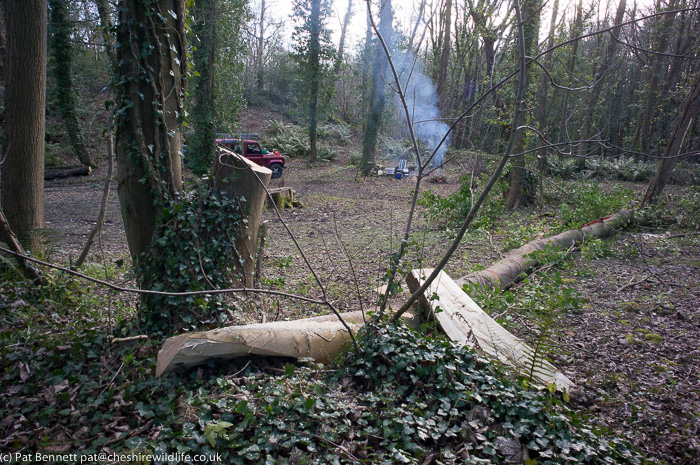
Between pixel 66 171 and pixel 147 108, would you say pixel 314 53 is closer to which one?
pixel 66 171

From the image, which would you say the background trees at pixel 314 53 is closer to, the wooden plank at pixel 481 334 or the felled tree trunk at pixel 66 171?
the felled tree trunk at pixel 66 171

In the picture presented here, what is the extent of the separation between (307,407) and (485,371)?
4.12 ft

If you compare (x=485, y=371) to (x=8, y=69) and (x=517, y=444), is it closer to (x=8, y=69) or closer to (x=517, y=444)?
(x=517, y=444)

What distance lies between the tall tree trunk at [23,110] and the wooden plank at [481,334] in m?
4.50

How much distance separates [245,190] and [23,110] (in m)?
3.02

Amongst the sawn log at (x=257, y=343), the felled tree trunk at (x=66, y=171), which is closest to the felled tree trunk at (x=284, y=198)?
the sawn log at (x=257, y=343)

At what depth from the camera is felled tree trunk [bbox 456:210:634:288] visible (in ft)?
16.2

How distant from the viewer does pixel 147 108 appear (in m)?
3.36

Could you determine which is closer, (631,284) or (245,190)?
(245,190)

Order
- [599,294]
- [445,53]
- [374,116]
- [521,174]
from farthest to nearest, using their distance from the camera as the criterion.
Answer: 1. [445,53]
2. [374,116]
3. [521,174]
4. [599,294]

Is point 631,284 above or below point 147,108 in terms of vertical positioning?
below

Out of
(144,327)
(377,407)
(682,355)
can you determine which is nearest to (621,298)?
(682,355)

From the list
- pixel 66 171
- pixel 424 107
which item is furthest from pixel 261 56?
pixel 66 171

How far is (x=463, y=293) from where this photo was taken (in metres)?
3.96
